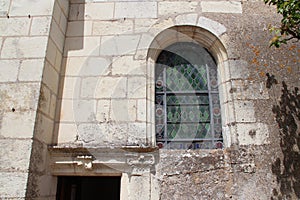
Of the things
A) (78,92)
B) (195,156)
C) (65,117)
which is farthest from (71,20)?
(195,156)

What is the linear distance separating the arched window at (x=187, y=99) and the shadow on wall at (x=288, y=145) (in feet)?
1.92

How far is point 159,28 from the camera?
282cm

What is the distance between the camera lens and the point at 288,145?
233 centimetres

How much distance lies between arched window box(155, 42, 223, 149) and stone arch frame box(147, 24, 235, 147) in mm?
74

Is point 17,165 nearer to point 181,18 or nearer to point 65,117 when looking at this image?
point 65,117

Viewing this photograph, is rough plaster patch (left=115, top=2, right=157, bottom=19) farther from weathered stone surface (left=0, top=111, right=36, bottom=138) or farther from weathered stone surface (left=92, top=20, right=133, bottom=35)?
weathered stone surface (left=0, top=111, right=36, bottom=138)

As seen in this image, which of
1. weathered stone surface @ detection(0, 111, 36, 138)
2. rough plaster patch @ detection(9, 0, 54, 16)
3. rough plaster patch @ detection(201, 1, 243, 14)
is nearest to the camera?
weathered stone surface @ detection(0, 111, 36, 138)

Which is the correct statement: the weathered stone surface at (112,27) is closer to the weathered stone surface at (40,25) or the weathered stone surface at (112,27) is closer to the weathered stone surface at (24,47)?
the weathered stone surface at (40,25)

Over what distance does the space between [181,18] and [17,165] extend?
7.48 feet

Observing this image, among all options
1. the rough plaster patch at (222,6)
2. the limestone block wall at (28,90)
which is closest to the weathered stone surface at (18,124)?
the limestone block wall at (28,90)

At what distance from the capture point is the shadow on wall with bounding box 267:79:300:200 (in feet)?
7.20

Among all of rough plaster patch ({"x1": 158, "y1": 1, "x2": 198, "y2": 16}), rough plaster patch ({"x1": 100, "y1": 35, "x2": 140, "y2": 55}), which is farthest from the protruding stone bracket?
rough plaster patch ({"x1": 158, "y1": 1, "x2": 198, "y2": 16})

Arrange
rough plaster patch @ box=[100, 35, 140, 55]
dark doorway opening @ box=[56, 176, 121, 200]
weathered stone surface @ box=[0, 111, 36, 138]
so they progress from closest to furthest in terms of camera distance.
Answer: weathered stone surface @ box=[0, 111, 36, 138] → rough plaster patch @ box=[100, 35, 140, 55] → dark doorway opening @ box=[56, 176, 121, 200]

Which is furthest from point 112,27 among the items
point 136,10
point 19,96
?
point 19,96
